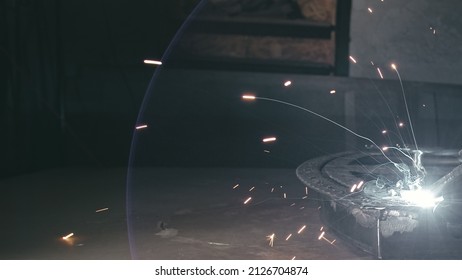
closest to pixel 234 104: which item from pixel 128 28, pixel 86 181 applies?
pixel 128 28

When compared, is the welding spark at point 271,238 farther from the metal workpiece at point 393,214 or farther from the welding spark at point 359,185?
the welding spark at point 359,185

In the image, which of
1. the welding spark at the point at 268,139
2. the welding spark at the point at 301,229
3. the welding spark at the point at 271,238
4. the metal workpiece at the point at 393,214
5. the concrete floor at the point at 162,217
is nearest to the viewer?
the metal workpiece at the point at 393,214

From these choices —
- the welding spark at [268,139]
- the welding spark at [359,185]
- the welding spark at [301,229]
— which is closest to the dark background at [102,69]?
the welding spark at [268,139]

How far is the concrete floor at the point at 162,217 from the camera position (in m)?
2.89

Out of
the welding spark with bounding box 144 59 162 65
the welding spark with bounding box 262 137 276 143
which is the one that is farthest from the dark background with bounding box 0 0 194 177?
the welding spark with bounding box 262 137 276 143

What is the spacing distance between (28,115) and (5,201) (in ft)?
4.82

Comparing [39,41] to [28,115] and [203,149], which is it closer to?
[28,115]

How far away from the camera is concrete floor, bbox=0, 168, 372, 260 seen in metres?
2.89

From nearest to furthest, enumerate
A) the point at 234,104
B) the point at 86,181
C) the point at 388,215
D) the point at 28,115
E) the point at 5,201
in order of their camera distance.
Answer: the point at 388,215, the point at 5,201, the point at 86,181, the point at 28,115, the point at 234,104

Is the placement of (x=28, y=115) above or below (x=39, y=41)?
below

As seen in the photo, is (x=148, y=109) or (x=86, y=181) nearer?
(x=86, y=181)

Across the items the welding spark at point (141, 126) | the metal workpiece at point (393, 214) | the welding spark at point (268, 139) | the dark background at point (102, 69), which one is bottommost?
the metal workpiece at point (393, 214)

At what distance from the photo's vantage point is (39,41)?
5.56m

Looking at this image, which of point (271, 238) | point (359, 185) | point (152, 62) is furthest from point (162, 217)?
point (152, 62)
